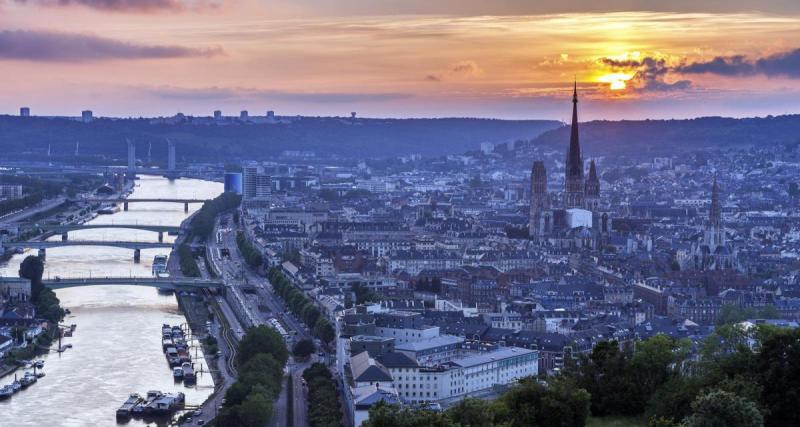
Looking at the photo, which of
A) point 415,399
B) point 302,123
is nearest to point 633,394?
point 415,399

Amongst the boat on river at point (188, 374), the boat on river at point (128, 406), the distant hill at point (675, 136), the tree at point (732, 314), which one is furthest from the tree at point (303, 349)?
the distant hill at point (675, 136)

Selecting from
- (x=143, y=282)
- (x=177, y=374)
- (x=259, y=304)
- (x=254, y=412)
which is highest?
(x=143, y=282)

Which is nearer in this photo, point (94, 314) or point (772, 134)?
point (94, 314)

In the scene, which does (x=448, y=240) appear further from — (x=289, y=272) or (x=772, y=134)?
(x=772, y=134)

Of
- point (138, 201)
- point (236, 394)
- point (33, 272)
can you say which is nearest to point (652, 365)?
point (236, 394)

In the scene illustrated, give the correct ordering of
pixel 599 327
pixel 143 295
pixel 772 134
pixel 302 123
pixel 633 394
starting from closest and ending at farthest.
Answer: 1. pixel 633 394
2. pixel 599 327
3. pixel 143 295
4. pixel 772 134
5. pixel 302 123

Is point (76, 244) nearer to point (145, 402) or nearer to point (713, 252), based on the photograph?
point (713, 252)

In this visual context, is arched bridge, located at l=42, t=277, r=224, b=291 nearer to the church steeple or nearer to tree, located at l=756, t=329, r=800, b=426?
the church steeple
